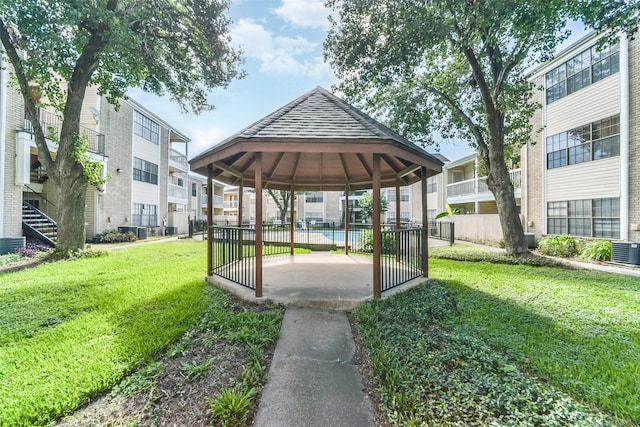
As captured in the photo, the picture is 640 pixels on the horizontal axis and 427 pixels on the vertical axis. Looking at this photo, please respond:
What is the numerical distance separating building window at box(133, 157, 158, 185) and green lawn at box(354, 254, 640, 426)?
19983 mm

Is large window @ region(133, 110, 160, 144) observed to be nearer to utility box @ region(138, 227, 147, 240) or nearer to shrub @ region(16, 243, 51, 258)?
utility box @ region(138, 227, 147, 240)

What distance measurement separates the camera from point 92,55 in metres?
9.20

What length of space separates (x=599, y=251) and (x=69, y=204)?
1908cm

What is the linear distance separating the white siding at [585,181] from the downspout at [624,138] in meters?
0.29

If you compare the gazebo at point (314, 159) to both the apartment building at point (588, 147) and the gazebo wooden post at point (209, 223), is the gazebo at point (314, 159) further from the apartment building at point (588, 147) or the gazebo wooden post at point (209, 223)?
the apartment building at point (588, 147)

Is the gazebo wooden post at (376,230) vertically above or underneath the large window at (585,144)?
A: underneath

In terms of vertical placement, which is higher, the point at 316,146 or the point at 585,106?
the point at 585,106

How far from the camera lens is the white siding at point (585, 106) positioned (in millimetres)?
10648

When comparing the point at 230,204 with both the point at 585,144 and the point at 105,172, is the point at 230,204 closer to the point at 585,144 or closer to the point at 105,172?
the point at 105,172

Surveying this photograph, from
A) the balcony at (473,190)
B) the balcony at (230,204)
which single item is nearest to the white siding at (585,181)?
the balcony at (473,190)

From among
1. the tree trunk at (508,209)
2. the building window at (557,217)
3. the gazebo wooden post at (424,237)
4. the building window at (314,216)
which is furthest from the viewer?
the building window at (314,216)

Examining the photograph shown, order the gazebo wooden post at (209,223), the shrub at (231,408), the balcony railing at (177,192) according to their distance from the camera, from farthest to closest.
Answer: the balcony railing at (177,192) < the gazebo wooden post at (209,223) < the shrub at (231,408)

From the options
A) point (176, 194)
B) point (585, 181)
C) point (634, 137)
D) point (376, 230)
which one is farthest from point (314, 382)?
point (176, 194)

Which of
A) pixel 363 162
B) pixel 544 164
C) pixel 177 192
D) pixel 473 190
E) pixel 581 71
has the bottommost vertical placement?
pixel 363 162
